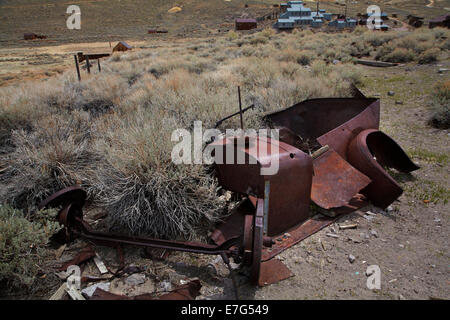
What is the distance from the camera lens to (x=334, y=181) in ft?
11.0

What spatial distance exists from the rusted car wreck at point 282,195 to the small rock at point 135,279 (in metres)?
0.28

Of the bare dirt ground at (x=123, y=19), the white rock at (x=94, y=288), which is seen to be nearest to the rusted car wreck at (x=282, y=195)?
the white rock at (x=94, y=288)

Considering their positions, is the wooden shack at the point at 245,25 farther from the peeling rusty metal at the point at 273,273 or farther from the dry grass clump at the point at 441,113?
the peeling rusty metal at the point at 273,273

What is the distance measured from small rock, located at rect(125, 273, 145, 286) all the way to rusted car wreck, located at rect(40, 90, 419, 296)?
0.28 metres

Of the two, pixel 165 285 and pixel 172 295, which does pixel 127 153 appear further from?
pixel 172 295

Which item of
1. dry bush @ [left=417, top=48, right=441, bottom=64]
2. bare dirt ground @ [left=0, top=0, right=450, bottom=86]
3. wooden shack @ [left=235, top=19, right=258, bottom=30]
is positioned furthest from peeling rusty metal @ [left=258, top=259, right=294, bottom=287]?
wooden shack @ [left=235, top=19, right=258, bottom=30]

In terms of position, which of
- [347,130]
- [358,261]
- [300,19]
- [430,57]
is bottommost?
[358,261]

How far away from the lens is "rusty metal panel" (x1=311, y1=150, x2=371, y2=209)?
324cm

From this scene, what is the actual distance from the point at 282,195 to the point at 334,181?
2.65ft

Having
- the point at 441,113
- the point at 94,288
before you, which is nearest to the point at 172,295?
the point at 94,288

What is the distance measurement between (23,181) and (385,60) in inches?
611

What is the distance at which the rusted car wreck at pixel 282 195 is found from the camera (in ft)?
8.51

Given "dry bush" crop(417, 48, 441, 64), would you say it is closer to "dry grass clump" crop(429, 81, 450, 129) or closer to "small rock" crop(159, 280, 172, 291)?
"dry grass clump" crop(429, 81, 450, 129)

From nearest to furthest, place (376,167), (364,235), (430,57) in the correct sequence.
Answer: (364,235) → (376,167) → (430,57)
